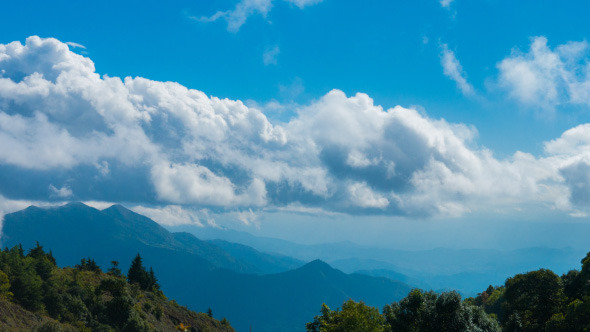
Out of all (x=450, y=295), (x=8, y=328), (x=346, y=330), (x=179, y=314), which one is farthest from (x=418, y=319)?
(x=179, y=314)

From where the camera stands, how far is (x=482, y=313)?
41750 millimetres

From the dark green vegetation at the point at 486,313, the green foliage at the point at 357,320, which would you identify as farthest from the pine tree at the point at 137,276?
the green foliage at the point at 357,320

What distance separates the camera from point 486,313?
158ft

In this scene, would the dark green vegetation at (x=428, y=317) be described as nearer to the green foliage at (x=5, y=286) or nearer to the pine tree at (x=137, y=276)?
the green foliage at (x=5, y=286)

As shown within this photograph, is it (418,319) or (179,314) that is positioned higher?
(418,319)

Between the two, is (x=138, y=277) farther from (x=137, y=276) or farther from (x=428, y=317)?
(x=428, y=317)

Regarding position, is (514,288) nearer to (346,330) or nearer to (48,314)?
(346,330)

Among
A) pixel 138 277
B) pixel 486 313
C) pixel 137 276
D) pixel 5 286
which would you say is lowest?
pixel 5 286

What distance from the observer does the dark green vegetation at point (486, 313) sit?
4162 cm

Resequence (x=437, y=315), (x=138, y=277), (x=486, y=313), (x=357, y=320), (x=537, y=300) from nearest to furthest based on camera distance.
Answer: (x=437, y=315) → (x=486, y=313) → (x=357, y=320) → (x=537, y=300) → (x=138, y=277)

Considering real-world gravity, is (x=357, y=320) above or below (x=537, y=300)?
below

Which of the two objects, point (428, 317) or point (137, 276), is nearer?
point (428, 317)

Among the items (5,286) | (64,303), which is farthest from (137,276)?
(5,286)

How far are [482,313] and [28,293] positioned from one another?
68.5 metres
